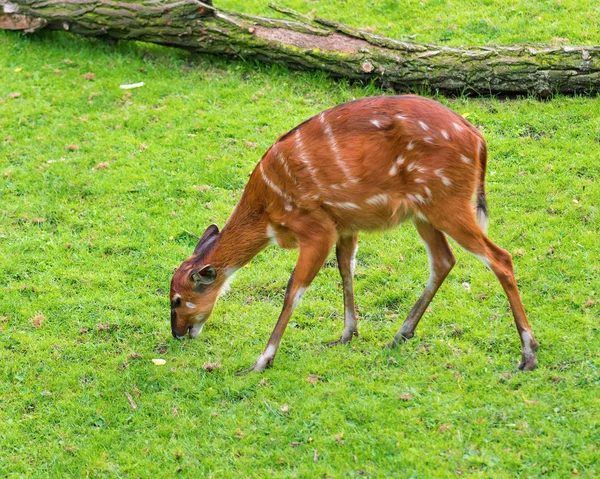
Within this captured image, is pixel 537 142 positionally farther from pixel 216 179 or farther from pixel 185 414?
pixel 185 414

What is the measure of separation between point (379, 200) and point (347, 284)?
0.89m

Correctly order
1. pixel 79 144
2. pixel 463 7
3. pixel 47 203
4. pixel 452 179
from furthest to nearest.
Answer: pixel 463 7 → pixel 79 144 → pixel 47 203 → pixel 452 179

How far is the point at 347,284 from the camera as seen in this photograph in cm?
636

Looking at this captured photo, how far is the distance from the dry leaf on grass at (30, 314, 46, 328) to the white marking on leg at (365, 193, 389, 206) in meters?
3.05

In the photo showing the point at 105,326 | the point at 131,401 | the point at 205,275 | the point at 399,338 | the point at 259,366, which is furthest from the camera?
the point at 105,326

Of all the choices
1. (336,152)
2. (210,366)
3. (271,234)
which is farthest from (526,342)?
(210,366)

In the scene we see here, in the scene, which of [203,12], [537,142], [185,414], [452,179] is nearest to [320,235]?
[452,179]

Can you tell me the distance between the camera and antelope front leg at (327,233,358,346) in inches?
250

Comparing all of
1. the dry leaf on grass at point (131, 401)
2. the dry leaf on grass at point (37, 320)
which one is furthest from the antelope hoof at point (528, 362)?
the dry leaf on grass at point (37, 320)

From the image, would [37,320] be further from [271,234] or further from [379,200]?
[379,200]

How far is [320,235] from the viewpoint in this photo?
5.92m

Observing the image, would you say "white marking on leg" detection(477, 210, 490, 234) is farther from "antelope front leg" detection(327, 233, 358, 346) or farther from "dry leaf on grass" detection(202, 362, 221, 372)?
"dry leaf on grass" detection(202, 362, 221, 372)

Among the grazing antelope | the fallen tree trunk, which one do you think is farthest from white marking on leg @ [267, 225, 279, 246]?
the fallen tree trunk

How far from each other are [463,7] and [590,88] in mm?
2683
